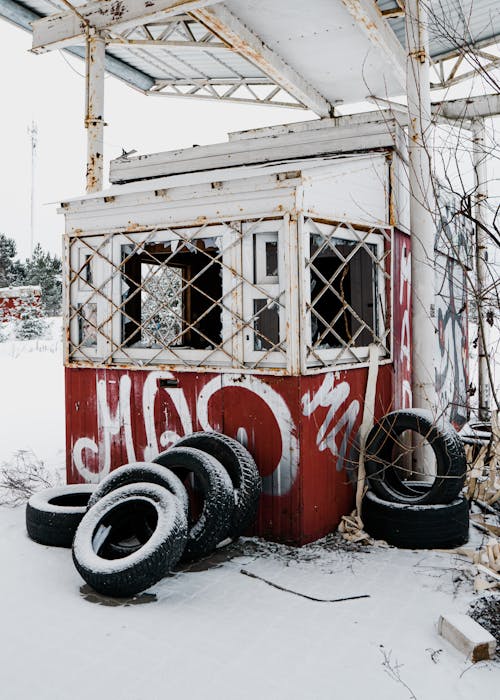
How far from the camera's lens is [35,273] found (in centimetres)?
3684

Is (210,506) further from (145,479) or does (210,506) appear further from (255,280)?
(255,280)

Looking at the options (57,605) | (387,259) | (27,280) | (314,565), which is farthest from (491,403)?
(27,280)

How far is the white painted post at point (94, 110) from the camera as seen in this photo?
9.02 meters

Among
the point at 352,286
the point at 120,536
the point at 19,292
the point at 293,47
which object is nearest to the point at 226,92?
the point at 293,47

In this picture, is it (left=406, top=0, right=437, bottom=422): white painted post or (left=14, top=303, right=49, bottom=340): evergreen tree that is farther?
(left=14, top=303, right=49, bottom=340): evergreen tree

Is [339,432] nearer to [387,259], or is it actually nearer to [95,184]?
[387,259]

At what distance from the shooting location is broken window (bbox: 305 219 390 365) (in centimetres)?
546

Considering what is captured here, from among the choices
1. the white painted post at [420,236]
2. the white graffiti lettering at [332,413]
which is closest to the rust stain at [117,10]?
the white painted post at [420,236]

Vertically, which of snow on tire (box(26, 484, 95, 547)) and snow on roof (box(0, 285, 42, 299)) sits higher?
snow on roof (box(0, 285, 42, 299))

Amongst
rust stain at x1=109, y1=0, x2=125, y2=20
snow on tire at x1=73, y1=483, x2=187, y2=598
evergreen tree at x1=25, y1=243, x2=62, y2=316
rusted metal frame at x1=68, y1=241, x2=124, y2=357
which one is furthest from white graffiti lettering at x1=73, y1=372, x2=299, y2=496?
evergreen tree at x1=25, y1=243, x2=62, y2=316

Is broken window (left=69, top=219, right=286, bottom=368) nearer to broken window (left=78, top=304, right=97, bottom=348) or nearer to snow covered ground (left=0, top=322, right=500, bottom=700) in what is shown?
broken window (left=78, top=304, right=97, bottom=348)

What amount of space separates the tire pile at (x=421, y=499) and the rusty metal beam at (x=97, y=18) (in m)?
6.34

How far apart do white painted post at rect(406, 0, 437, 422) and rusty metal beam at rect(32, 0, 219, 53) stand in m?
3.19

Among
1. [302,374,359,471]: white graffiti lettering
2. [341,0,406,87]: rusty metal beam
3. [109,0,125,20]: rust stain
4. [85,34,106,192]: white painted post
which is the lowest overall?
[302,374,359,471]: white graffiti lettering
